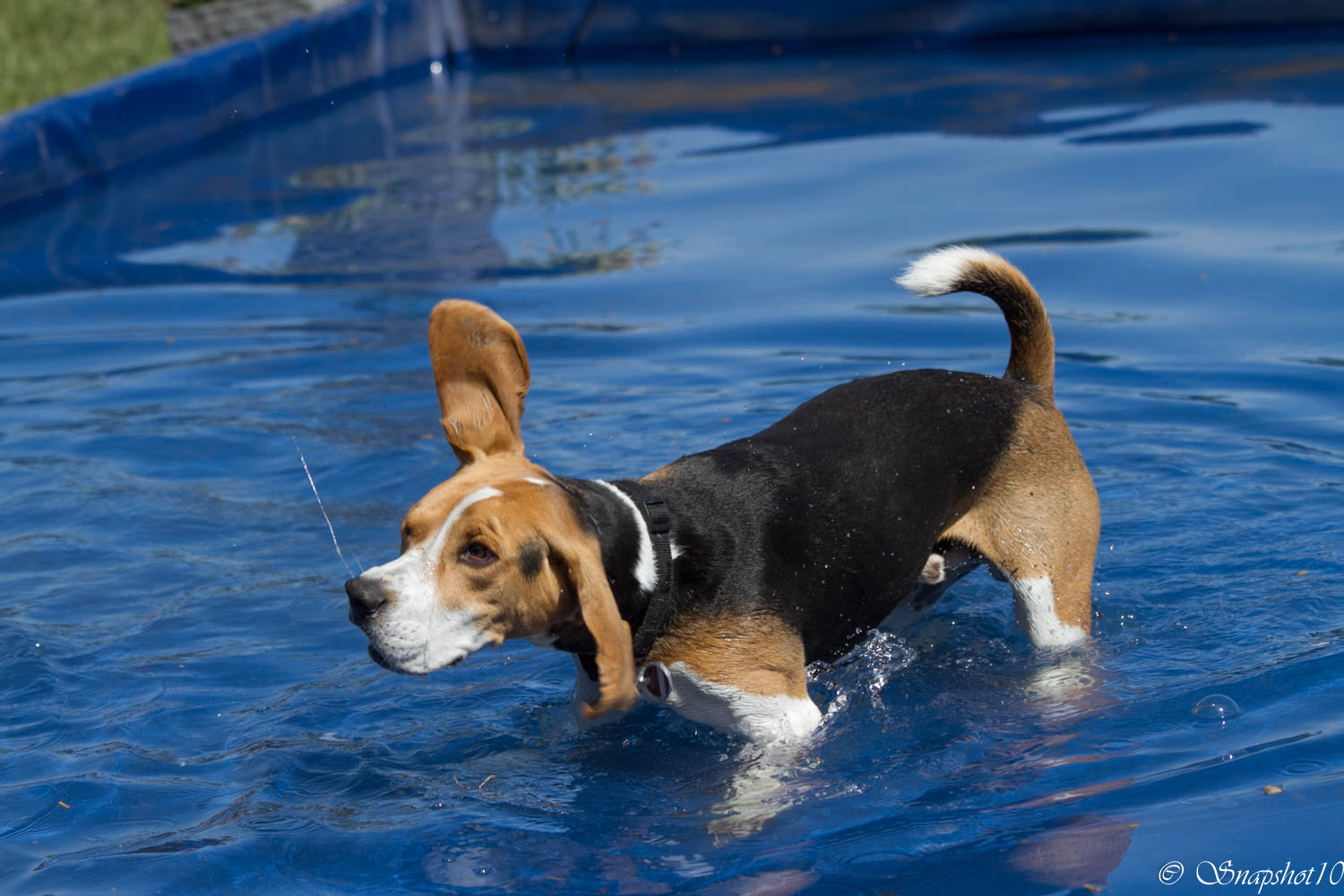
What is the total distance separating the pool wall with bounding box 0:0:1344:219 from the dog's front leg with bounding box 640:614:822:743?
8.27 metres

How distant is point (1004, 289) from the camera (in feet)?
15.8

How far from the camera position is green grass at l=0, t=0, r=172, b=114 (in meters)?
13.0

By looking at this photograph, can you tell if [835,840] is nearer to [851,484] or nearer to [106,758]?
[851,484]

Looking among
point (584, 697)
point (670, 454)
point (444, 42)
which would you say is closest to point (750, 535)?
point (584, 697)

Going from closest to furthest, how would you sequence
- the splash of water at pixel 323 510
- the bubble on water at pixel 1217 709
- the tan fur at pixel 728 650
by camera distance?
1. the tan fur at pixel 728 650
2. the bubble on water at pixel 1217 709
3. the splash of water at pixel 323 510

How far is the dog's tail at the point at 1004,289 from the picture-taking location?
15.4 ft

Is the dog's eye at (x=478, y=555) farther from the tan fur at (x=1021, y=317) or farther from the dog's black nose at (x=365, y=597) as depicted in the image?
the tan fur at (x=1021, y=317)

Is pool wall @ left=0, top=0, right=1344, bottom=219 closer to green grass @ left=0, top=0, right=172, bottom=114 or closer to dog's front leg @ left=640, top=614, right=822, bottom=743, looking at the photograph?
green grass @ left=0, top=0, right=172, bottom=114

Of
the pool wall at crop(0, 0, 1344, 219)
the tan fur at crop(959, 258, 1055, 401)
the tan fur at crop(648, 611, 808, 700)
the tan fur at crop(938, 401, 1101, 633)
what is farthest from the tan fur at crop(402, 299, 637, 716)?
the pool wall at crop(0, 0, 1344, 219)

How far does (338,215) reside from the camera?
10406 mm

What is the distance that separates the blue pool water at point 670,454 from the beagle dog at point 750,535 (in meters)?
0.34

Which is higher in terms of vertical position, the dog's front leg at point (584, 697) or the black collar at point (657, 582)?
the black collar at point (657, 582)

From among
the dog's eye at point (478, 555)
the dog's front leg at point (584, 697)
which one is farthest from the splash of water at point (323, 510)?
the dog's eye at point (478, 555)

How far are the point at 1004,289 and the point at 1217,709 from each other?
143cm
